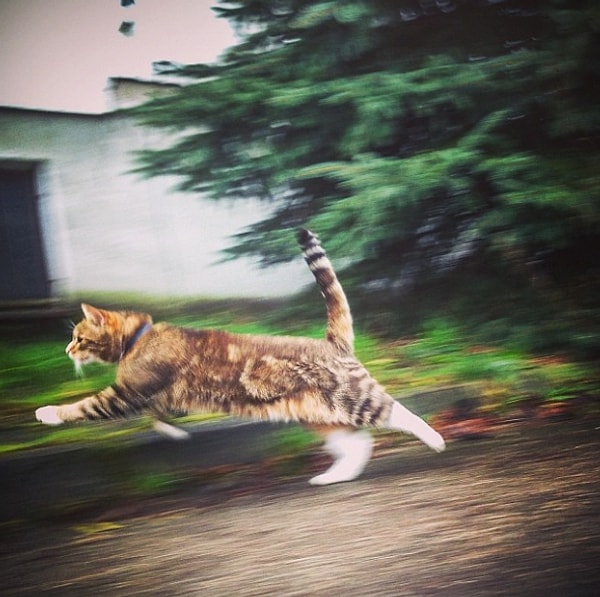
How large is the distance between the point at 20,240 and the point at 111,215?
260 millimetres

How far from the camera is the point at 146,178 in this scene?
2.38 meters

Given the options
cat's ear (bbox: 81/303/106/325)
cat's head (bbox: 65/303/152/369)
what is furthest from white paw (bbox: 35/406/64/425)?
cat's ear (bbox: 81/303/106/325)

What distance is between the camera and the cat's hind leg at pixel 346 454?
8.04 feet

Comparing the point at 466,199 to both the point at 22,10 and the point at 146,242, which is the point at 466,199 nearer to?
the point at 146,242

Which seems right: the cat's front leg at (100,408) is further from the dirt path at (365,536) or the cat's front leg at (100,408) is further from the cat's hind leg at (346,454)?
the cat's hind leg at (346,454)

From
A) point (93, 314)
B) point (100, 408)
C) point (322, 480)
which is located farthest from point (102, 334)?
point (322, 480)

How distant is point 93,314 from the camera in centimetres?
233

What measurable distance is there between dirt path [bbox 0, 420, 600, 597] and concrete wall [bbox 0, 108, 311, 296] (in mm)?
625

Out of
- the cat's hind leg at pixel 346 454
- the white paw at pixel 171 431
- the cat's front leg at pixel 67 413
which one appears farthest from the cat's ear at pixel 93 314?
the cat's hind leg at pixel 346 454

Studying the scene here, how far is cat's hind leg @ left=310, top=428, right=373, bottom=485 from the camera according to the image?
2.45 m

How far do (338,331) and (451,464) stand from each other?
55cm

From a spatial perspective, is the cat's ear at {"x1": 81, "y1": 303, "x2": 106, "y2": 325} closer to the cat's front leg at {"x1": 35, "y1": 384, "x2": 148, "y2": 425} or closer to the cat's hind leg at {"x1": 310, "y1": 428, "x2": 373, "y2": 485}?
the cat's front leg at {"x1": 35, "y1": 384, "x2": 148, "y2": 425}

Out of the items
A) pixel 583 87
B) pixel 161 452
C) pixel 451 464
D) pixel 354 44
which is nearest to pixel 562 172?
pixel 583 87

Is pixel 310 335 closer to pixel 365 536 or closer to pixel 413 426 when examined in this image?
pixel 413 426
